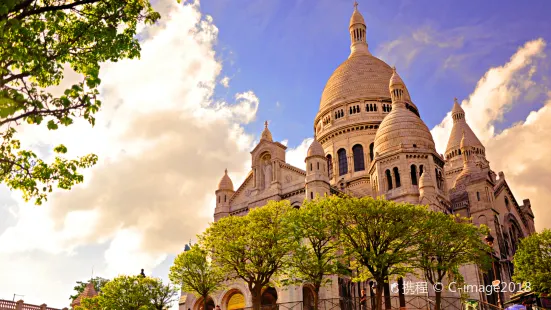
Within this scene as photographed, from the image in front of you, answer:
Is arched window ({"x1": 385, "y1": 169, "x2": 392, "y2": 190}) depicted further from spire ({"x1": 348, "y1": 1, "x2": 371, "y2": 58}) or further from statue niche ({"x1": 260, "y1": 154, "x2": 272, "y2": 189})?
spire ({"x1": 348, "y1": 1, "x2": 371, "y2": 58})

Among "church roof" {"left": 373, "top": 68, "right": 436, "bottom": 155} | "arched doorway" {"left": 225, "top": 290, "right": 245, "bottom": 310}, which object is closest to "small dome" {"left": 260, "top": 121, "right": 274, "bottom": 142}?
"church roof" {"left": 373, "top": 68, "right": 436, "bottom": 155}

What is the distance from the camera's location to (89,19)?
15711 millimetres

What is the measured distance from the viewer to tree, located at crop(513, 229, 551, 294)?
129ft

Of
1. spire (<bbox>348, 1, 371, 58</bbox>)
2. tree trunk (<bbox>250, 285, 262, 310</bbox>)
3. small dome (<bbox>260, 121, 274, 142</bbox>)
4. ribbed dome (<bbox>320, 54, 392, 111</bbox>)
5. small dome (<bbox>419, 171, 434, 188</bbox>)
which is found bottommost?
tree trunk (<bbox>250, 285, 262, 310</bbox>)

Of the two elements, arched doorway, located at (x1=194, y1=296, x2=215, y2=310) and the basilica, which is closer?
the basilica

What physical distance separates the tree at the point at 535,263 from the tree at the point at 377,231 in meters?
10.7

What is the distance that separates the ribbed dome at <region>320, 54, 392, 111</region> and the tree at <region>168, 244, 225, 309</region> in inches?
1659

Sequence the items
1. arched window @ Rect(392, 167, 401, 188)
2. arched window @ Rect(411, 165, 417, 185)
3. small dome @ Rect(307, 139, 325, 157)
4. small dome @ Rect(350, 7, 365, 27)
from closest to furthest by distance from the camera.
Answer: small dome @ Rect(307, 139, 325, 157)
arched window @ Rect(411, 165, 417, 185)
arched window @ Rect(392, 167, 401, 188)
small dome @ Rect(350, 7, 365, 27)

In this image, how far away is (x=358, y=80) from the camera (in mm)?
78312

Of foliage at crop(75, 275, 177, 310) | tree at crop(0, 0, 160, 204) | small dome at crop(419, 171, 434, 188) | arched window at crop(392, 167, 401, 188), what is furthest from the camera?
arched window at crop(392, 167, 401, 188)

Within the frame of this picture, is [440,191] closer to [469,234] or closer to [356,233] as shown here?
[469,234]

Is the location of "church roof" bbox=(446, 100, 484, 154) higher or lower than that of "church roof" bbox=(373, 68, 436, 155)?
higher

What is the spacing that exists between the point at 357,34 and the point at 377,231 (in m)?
60.9

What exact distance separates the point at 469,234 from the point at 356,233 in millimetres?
8463
